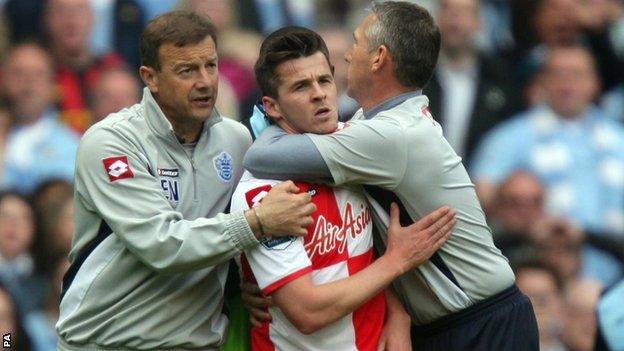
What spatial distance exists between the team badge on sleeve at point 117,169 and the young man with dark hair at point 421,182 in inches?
17.6

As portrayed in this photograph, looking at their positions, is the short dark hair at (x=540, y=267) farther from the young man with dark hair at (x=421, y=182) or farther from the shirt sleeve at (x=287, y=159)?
the shirt sleeve at (x=287, y=159)

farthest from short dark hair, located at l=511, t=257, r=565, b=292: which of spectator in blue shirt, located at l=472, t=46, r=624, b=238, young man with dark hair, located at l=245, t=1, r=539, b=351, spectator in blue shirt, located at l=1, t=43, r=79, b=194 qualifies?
young man with dark hair, located at l=245, t=1, r=539, b=351

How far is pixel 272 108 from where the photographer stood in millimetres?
5609

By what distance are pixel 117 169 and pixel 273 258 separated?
69cm

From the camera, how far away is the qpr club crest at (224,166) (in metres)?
5.85

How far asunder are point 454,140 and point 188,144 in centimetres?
462

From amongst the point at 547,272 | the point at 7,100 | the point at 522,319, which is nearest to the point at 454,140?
the point at 547,272

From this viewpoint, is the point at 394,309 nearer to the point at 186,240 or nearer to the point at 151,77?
the point at 186,240

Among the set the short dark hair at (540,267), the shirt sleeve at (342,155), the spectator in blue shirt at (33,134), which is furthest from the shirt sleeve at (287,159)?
the short dark hair at (540,267)

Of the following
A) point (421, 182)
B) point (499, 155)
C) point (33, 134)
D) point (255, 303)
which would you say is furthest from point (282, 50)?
point (499, 155)

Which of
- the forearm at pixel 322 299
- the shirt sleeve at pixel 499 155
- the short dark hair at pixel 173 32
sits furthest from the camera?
the shirt sleeve at pixel 499 155

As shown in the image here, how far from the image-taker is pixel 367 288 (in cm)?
543

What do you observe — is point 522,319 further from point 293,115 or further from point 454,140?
point 454,140

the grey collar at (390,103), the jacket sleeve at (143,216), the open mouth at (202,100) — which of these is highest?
the open mouth at (202,100)
